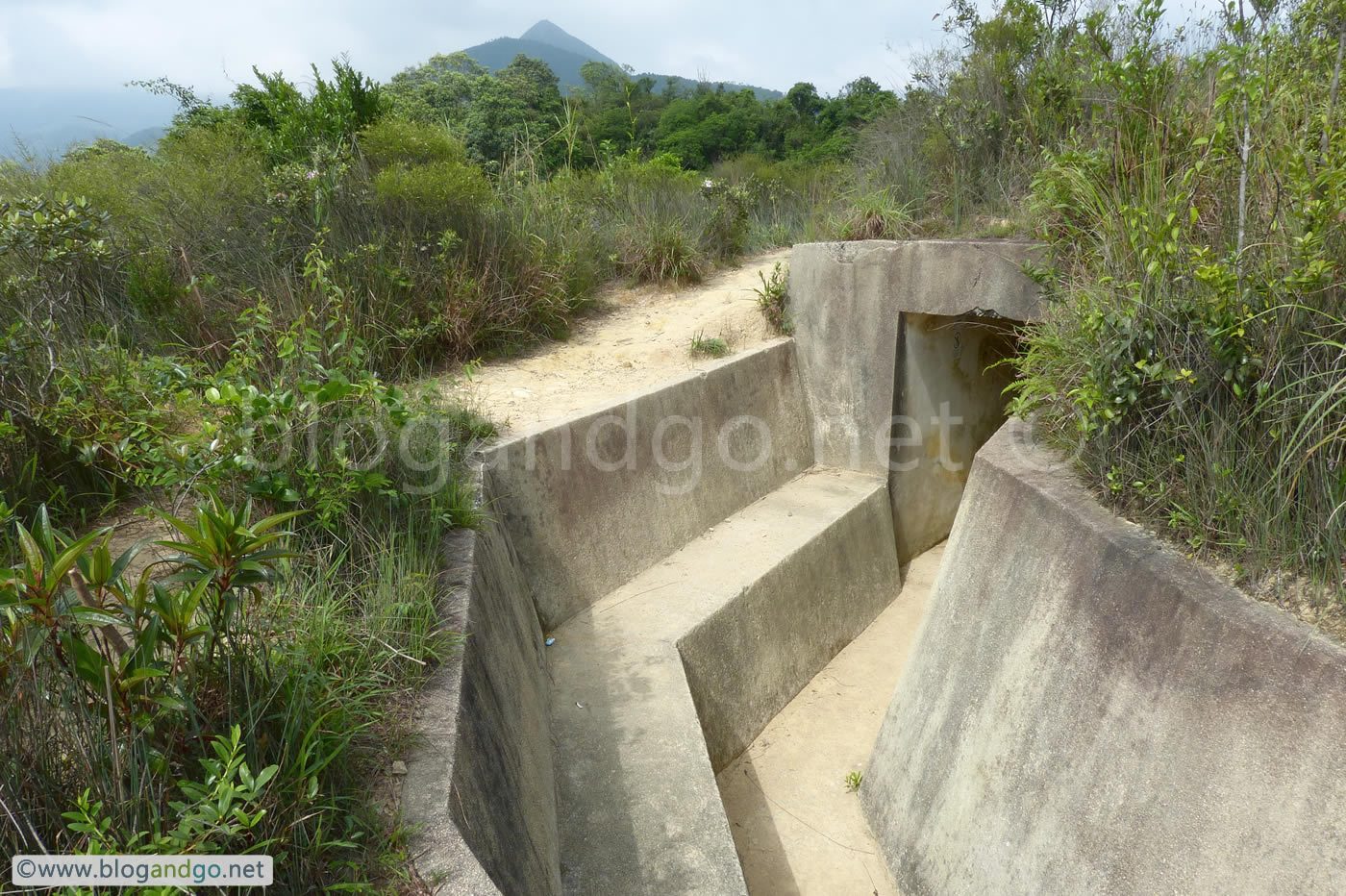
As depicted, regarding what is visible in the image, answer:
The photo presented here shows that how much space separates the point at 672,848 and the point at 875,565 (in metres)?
3.50

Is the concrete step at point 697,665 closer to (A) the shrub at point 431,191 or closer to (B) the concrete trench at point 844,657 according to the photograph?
(B) the concrete trench at point 844,657

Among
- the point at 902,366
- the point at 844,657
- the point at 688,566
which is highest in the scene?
the point at 902,366

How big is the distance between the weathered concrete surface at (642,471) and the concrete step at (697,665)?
163mm

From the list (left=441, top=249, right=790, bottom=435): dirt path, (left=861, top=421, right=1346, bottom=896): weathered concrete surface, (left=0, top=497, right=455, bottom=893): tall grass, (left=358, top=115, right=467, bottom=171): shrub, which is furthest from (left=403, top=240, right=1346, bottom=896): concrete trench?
(left=358, top=115, right=467, bottom=171): shrub

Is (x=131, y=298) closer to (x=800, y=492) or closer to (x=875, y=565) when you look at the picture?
(x=800, y=492)

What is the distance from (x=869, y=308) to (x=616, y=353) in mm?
2019

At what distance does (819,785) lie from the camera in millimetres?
4484

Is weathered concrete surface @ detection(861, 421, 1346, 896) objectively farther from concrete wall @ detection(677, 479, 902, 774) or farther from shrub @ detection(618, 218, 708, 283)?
shrub @ detection(618, 218, 708, 283)

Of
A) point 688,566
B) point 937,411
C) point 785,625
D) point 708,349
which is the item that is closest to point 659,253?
point 708,349

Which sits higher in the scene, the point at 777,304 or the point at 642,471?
the point at 777,304

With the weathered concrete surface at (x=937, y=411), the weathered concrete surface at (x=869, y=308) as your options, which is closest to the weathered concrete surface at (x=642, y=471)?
the weathered concrete surface at (x=869, y=308)

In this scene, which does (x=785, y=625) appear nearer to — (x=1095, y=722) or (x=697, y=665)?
(x=697, y=665)

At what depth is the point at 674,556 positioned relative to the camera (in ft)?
17.4

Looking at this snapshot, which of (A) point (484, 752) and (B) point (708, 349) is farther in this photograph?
(B) point (708, 349)
